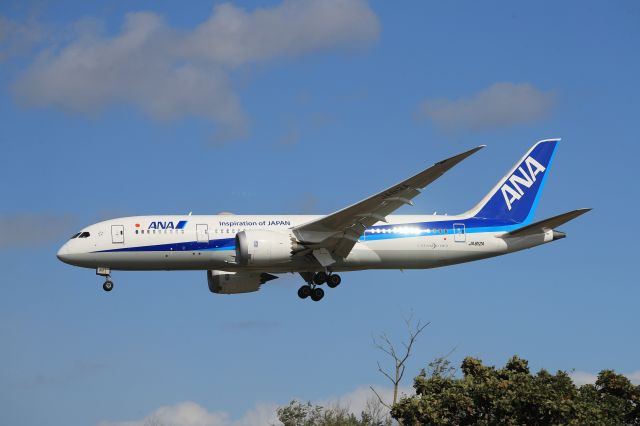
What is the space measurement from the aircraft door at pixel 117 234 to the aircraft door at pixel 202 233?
3371 mm

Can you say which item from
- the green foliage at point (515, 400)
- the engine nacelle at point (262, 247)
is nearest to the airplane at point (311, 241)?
the engine nacelle at point (262, 247)

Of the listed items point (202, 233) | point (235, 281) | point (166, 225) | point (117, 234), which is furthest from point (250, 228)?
point (117, 234)

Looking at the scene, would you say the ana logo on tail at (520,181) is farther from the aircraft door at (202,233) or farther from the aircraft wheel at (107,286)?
the aircraft wheel at (107,286)

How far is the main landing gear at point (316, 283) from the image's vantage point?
50219 millimetres

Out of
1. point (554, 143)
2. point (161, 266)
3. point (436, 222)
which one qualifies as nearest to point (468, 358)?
point (436, 222)

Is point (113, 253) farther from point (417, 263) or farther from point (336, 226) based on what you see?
point (417, 263)

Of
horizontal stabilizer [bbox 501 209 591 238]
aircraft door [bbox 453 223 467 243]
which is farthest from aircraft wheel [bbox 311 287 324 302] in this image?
horizontal stabilizer [bbox 501 209 591 238]

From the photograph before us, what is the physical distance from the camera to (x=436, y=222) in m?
50.7

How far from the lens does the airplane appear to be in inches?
1844

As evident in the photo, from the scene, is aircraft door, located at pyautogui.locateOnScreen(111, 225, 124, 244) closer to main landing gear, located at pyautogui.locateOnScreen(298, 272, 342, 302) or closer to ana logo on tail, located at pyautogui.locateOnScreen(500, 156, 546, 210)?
main landing gear, located at pyautogui.locateOnScreen(298, 272, 342, 302)

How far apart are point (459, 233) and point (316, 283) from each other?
7267mm

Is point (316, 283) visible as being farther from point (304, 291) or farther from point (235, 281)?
point (235, 281)

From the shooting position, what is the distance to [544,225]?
1984 inches

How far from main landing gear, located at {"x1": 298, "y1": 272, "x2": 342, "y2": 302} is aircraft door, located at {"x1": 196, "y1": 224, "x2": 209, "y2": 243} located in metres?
5.82
